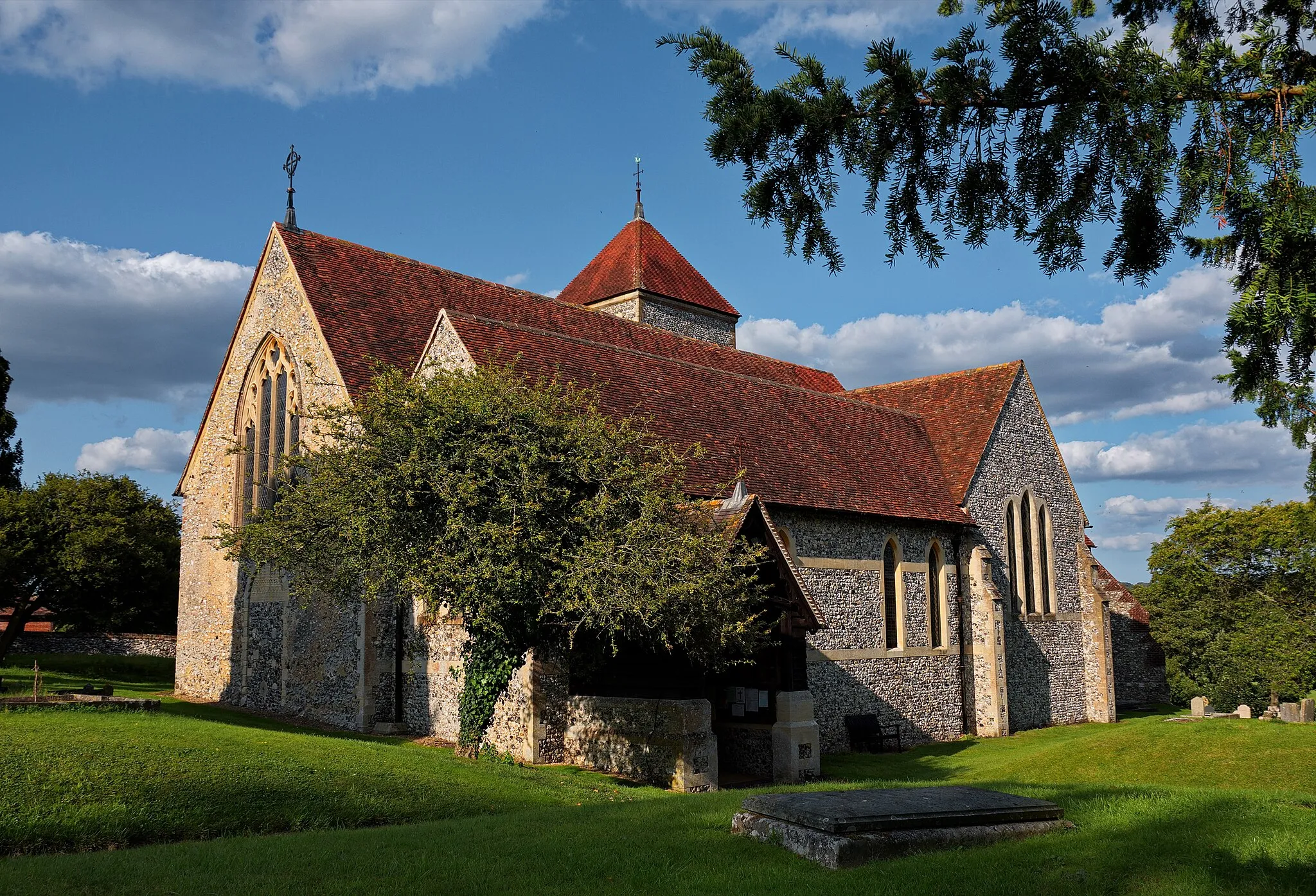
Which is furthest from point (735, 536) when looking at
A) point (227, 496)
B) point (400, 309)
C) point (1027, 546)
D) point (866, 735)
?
point (1027, 546)

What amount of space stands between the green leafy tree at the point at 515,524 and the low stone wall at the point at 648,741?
1.00m

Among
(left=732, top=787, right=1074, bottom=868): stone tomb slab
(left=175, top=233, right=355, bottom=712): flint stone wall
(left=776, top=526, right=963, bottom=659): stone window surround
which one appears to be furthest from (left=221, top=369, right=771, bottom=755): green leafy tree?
(left=175, top=233, right=355, bottom=712): flint stone wall

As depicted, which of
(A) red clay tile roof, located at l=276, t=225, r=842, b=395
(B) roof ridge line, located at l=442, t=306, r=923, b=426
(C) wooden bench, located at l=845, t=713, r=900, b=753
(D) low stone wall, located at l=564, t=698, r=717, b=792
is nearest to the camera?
(D) low stone wall, located at l=564, t=698, r=717, b=792

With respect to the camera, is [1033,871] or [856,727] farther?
[856,727]

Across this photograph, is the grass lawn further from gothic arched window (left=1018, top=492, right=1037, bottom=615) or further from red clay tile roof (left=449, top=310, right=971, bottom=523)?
gothic arched window (left=1018, top=492, right=1037, bottom=615)

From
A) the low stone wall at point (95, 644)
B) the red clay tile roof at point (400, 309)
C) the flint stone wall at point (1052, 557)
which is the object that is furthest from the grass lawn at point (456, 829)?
the low stone wall at point (95, 644)

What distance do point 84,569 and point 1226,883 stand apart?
3238cm

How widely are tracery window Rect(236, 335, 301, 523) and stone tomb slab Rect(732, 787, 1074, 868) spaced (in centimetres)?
1765

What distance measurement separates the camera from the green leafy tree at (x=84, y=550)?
3064 centimetres

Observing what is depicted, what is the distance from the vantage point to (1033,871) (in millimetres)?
7234

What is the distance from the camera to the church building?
56.3ft

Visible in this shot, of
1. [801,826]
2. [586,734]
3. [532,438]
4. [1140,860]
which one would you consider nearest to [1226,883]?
[1140,860]

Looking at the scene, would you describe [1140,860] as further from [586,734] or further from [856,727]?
[856,727]

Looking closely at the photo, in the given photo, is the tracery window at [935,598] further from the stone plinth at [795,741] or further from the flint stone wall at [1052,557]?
the stone plinth at [795,741]
